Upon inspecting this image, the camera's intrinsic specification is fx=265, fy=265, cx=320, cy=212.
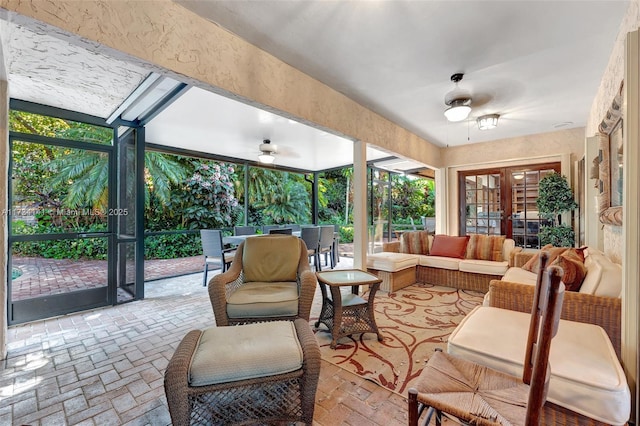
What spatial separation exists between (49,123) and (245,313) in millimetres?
3192

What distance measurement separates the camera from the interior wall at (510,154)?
4.60 metres

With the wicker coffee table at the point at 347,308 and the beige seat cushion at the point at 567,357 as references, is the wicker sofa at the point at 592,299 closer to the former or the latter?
the beige seat cushion at the point at 567,357

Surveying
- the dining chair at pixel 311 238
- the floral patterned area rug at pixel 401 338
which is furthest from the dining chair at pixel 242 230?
the floral patterned area rug at pixel 401 338

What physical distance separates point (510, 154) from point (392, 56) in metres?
4.05

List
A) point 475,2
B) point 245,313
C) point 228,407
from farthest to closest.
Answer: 1. point 245,313
2. point 475,2
3. point 228,407

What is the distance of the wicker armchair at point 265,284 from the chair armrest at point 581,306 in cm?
143

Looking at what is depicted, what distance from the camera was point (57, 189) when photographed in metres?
3.06

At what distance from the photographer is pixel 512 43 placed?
92.3 inches

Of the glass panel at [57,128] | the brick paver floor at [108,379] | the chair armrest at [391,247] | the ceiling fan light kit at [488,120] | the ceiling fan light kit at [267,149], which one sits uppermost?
the ceiling fan light kit at [488,120]

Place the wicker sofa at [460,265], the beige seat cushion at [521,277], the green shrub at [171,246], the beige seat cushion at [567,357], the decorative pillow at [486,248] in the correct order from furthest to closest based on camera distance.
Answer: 1. the green shrub at [171,246]
2. the decorative pillow at [486,248]
3. the wicker sofa at [460,265]
4. the beige seat cushion at [521,277]
5. the beige seat cushion at [567,357]

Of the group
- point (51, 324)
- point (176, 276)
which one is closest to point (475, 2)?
point (51, 324)

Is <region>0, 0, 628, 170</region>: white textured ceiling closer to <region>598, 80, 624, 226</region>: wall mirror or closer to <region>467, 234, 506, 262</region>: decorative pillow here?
<region>598, 80, 624, 226</region>: wall mirror

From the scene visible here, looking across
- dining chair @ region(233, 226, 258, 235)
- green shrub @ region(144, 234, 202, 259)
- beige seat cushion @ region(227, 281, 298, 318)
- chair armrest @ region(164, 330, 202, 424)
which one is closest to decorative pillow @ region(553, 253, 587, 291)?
beige seat cushion @ region(227, 281, 298, 318)

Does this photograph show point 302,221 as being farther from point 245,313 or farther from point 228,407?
point 228,407
